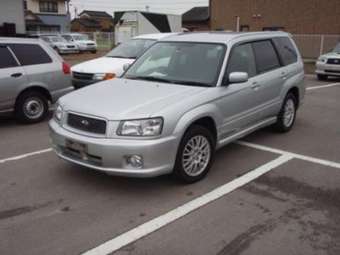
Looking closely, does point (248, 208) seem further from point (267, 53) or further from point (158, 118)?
point (267, 53)

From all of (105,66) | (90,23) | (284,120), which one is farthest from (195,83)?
(90,23)

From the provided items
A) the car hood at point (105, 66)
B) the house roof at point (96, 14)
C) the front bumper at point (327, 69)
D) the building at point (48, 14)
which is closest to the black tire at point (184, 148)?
the car hood at point (105, 66)

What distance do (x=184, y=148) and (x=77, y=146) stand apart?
1.21 meters

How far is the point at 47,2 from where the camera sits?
55.5 metres

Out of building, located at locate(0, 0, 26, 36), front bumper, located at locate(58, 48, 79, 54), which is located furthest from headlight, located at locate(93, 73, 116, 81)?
front bumper, located at locate(58, 48, 79, 54)

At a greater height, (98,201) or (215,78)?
(215,78)

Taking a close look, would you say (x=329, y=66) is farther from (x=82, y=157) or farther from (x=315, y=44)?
(x=82, y=157)

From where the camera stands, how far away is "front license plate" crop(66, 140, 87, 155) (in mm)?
4287

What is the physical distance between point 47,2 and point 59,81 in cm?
5256

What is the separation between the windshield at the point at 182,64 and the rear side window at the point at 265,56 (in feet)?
2.90

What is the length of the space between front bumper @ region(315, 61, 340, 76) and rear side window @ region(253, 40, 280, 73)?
9.40 m

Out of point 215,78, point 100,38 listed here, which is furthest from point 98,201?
point 100,38

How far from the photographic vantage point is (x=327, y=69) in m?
15.0

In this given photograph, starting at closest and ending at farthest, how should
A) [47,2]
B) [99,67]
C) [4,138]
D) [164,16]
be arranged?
[4,138] < [99,67] < [164,16] < [47,2]
